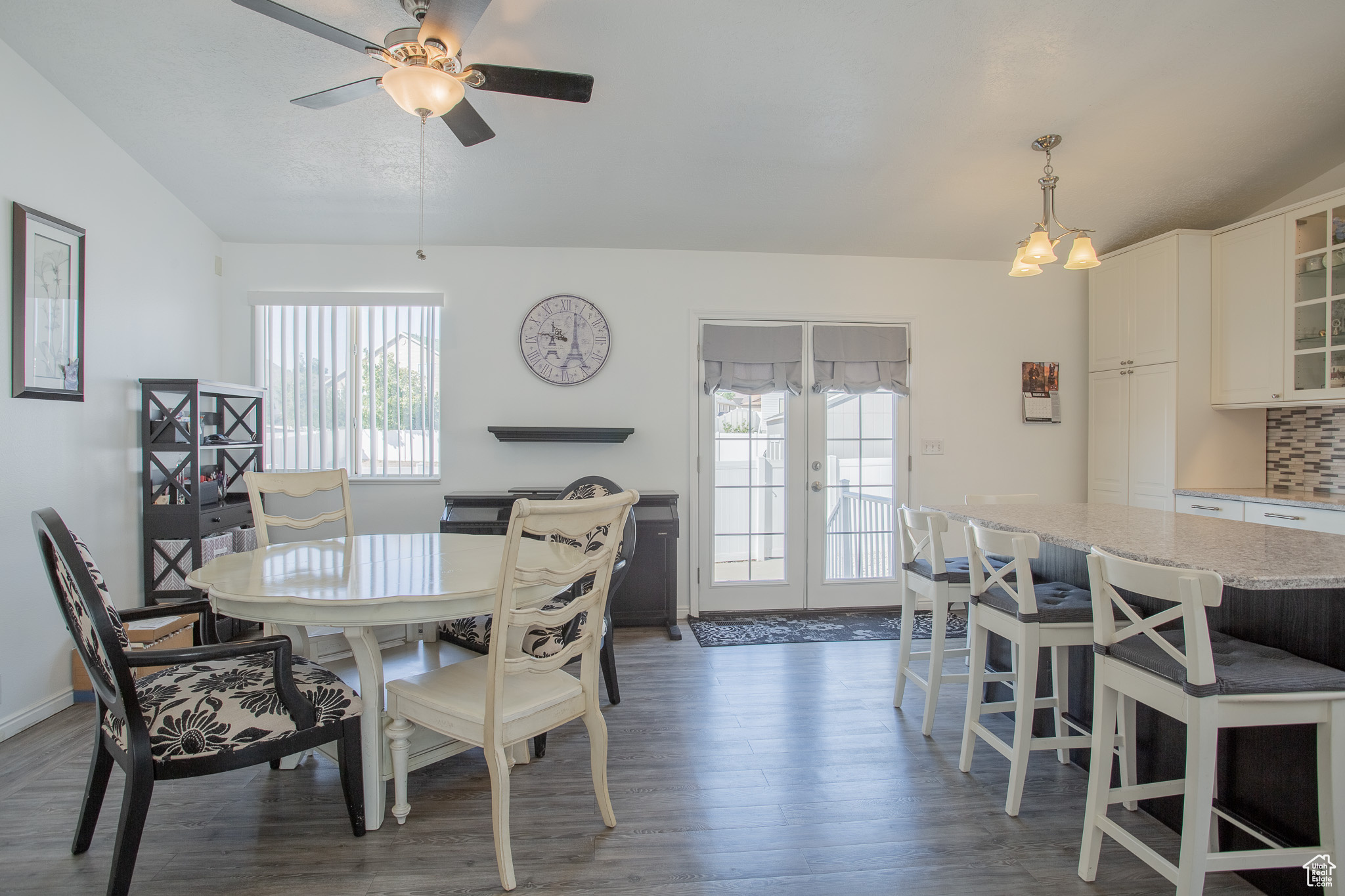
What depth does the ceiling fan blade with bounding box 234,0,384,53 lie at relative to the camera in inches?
66.8

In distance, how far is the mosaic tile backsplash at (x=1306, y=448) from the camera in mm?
3533

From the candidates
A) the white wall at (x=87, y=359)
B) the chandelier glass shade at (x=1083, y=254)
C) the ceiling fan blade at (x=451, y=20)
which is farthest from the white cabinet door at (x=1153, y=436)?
the white wall at (x=87, y=359)

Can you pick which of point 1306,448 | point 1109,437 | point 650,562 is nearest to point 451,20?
point 650,562

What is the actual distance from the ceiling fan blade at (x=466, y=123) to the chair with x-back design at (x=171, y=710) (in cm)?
163

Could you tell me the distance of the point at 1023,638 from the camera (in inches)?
80.1

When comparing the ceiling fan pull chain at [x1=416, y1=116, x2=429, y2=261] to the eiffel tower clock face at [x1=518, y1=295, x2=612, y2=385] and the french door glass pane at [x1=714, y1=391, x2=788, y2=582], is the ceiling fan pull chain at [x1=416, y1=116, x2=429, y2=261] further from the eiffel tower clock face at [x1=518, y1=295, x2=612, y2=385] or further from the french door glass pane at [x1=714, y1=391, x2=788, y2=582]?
the french door glass pane at [x1=714, y1=391, x2=788, y2=582]

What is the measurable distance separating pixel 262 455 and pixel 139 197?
1476mm

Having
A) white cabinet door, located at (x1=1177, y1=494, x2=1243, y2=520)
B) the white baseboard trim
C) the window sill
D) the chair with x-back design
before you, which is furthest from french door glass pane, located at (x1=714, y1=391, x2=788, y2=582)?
the white baseboard trim

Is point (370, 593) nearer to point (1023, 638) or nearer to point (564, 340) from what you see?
point (1023, 638)

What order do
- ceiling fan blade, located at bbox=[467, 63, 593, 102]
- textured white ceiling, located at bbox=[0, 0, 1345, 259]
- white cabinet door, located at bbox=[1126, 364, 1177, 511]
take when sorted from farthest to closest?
white cabinet door, located at bbox=[1126, 364, 1177, 511]
textured white ceiling, located at bbox=[0, 0, 1345, 259]
ceiling fan blade, located at bbox=[467, 63, 593, 102]

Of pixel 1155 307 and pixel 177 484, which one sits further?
pixel 1155 307

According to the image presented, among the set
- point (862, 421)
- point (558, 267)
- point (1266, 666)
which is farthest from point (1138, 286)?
point (558, 267)

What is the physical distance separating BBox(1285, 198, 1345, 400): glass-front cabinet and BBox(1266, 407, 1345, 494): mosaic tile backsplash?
0.41m

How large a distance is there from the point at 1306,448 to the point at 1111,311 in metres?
1.30
